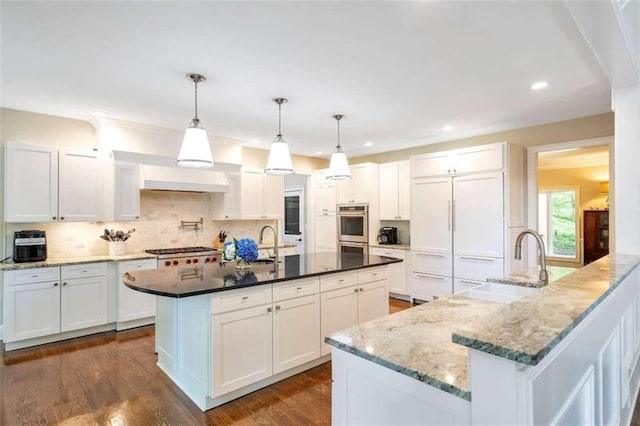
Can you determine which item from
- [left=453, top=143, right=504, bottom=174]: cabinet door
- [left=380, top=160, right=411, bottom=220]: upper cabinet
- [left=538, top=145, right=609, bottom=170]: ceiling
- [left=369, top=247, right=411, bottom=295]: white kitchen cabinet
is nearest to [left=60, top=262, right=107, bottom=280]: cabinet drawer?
[left=369, top=247, right=411, bottom=295]: white kitchen cabinet

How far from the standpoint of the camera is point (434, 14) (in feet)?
6.53

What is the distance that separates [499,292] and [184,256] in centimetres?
363

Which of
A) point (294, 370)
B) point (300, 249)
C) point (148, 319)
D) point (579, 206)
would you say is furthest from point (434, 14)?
point (579, 206)

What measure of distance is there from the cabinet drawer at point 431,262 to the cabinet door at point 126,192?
3857 mm

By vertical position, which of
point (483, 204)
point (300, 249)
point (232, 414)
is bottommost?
point (232, 414)

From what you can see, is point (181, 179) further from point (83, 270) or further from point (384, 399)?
point (384, 399)

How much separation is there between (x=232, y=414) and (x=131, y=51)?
259 centimetres

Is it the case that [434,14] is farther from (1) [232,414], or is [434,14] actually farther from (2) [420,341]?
(1) [232,414]

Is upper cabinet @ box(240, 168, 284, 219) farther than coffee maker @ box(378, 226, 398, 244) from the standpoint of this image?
No

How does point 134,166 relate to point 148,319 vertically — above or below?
above

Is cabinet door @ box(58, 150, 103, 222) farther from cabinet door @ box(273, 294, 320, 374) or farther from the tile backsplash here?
cabinet door @ box(273, 294, 320, 374)

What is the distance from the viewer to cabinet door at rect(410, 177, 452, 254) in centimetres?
481

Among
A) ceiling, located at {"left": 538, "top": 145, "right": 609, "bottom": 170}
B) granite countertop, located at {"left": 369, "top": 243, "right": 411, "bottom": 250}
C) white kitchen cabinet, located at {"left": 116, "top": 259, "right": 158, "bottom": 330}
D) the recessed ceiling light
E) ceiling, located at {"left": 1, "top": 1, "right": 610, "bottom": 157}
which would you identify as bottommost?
white kitchen cabinet, located at {"left": 116, "top": 259, "right": 158, "bottom": 330}

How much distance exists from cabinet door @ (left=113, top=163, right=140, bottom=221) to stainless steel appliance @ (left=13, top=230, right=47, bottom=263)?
72cm
